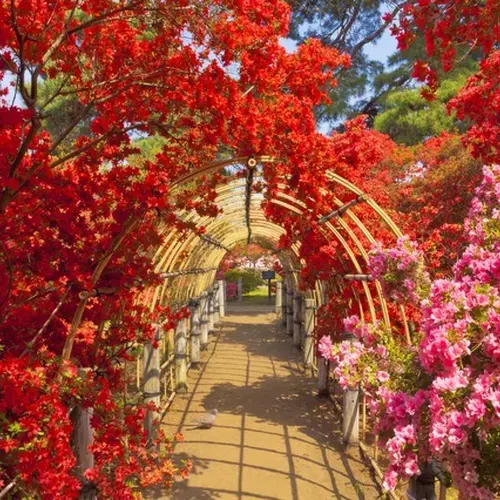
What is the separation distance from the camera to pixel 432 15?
4105 millimetres

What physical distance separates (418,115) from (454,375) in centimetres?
1193

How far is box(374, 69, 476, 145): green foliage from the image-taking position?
41.8 feet

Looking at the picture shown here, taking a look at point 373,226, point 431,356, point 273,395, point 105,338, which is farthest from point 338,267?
point 431,356

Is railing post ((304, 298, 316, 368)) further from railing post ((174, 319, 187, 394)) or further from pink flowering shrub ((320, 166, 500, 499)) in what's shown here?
pink flowering shrub ((320, 166, 500, 499))

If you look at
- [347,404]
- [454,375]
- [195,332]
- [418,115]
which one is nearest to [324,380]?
[347,404]

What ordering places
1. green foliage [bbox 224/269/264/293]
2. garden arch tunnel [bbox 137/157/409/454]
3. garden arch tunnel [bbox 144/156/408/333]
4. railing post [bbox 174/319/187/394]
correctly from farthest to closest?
1. green foliage [bbox 224/269/264/293]
2. railing post [bbox 174/319/187/394]
3. garden arch tunnel [bbox 137/157/409/454]
4. garden arch tunnel [bbox 144/156/408/333]

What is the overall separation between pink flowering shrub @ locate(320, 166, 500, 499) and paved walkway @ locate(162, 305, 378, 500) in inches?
122

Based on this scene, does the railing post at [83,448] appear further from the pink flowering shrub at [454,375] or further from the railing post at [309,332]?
the railing post at [309,332]

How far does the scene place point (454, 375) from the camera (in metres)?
2.09

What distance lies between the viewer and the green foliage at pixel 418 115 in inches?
501

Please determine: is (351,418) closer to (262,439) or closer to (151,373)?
(262,439)

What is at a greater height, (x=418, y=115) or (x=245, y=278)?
(x=418, y=115)

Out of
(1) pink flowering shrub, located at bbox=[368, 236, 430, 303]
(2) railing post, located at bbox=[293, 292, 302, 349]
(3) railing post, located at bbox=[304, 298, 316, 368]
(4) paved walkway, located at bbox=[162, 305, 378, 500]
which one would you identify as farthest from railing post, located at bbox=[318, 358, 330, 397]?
(1) pink flowering shrub, located at bbox=[368, 236, 430, 303]

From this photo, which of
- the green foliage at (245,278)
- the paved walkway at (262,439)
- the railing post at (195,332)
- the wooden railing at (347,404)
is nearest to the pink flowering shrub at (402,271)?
the wooden railing at (347,404)
